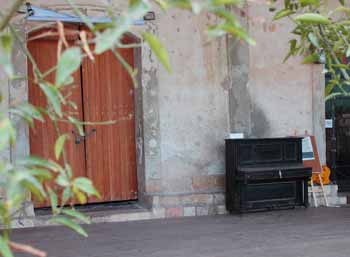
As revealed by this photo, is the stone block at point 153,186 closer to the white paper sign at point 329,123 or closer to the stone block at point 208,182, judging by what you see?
the stone block at point 208,182

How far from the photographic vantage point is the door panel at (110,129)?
288 inches

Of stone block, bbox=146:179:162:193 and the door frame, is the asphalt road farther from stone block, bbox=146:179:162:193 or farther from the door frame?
the door frame

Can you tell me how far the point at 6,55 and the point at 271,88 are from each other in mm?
7002

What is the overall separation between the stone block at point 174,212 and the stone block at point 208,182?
1.28ft

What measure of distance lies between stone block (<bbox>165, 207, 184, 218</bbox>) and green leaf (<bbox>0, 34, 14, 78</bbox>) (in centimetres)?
621

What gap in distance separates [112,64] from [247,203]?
2.75m

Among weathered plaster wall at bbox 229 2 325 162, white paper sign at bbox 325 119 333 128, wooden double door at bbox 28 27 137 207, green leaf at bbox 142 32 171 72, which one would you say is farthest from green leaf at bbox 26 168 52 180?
white paper sign at bbox 325 119 333 128

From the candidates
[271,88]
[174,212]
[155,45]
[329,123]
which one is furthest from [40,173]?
[329,123]

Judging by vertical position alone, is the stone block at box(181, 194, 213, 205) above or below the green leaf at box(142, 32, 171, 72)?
below

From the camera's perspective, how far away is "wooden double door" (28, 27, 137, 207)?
724 cm

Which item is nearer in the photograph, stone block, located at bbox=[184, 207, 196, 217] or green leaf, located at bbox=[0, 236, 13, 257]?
green leaf, located at bbox=[0, 236, 13, 257]

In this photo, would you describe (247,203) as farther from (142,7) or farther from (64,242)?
(142,7)

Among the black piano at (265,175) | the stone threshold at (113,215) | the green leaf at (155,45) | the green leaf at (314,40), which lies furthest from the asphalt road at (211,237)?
the green leaf at (155,45)

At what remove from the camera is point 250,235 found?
19.9 feet
